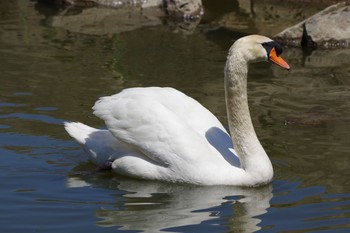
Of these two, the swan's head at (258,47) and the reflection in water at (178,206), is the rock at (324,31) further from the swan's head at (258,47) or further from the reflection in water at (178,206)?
the reflection in water at (178,206)


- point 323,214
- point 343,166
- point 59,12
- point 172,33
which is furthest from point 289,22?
point 323,214

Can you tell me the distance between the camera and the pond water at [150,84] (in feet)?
24.4

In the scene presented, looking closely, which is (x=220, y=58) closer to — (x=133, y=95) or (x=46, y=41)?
(x=46, y=41)

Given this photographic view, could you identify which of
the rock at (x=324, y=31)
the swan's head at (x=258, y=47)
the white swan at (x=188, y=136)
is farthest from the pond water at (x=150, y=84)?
the swan's head at (x=258, y=47)

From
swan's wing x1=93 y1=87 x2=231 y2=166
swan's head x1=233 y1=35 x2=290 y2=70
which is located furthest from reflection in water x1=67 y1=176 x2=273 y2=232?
swan's head x1=233 y1=35 x2=290 y2=70

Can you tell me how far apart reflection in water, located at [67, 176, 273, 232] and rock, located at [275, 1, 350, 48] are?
6099 mm

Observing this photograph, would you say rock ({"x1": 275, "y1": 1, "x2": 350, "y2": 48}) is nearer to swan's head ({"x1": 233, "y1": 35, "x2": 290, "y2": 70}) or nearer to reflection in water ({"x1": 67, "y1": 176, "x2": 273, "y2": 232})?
swan's head ({"x1": 233, "y1": 35, "x2": 290, "y2": 70})

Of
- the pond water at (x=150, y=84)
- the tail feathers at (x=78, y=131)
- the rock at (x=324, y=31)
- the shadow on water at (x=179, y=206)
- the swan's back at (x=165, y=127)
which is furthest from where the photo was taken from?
the rock at (x=324, y=31)

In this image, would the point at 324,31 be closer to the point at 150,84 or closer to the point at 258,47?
the point at 150,84

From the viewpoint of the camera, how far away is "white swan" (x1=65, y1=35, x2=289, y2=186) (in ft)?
26.5

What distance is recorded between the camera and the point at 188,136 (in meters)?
8.14

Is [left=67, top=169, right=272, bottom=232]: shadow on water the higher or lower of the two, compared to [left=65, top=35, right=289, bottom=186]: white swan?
lower

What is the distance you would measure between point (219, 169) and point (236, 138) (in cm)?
38

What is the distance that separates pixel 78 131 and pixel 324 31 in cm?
605
